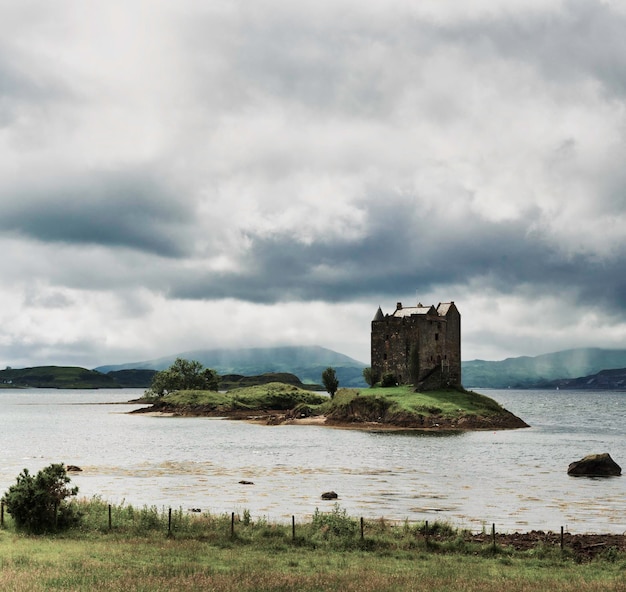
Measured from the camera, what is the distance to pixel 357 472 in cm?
7588

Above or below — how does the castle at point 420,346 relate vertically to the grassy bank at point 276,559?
above

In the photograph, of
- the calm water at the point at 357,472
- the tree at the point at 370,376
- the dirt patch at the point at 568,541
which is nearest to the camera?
the dirt patch at the point at 568,541

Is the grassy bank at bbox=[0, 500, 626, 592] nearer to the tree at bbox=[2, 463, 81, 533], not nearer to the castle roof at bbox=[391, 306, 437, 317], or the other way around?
the tree at bbox=[2, 463, 81, 533]

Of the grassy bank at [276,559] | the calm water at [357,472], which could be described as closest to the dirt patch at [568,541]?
the grassy bank at [276,559]

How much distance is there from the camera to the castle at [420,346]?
161875 millimetres

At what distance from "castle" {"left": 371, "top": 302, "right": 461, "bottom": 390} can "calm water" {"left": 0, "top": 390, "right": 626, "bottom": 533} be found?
27.4 metres

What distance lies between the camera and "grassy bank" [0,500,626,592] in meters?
28.4

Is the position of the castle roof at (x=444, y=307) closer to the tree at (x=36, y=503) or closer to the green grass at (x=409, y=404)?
the green grass at (x=409, y=404)

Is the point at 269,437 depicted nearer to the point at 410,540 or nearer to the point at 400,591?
the point at 410,540

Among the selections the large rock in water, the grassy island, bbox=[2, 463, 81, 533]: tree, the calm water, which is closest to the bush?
the grassy island

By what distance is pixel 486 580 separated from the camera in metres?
29.9

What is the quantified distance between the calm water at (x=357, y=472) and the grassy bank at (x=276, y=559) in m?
9.15

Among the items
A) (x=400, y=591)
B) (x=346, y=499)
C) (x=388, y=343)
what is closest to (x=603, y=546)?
(x=400, y=591)

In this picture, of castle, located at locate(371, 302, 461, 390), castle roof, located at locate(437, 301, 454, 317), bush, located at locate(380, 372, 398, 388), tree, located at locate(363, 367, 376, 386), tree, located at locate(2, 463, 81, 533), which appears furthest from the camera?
tree, located at locate(363, 367, 376, 386)
